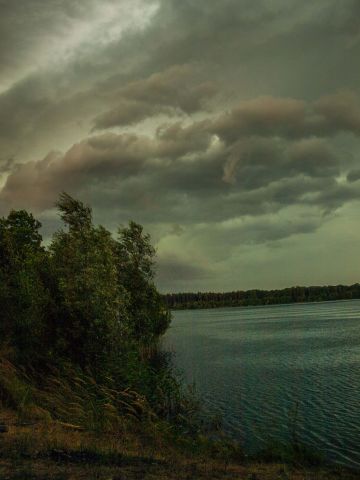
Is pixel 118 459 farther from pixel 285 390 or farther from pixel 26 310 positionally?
pixel 285 390

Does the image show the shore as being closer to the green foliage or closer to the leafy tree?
the green foliage

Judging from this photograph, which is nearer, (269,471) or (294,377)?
(269,471)

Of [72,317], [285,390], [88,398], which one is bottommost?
[285,390]

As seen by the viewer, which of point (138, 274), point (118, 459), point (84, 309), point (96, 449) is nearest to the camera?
point (118, 459)

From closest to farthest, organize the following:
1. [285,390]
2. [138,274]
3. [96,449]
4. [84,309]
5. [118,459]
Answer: [118,459] → [96,449] → [84,309] → [285,390] → [138,274]

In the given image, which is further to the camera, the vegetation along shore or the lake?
the lake

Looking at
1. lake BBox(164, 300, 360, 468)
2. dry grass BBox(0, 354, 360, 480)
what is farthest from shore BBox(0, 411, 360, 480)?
lake BBox(164, 300, 360, 468)

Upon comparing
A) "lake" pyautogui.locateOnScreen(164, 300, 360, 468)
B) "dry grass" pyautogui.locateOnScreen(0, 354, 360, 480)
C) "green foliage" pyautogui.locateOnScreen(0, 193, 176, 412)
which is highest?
"green foliage" pyautogui.locateOnScreen(0, 193, 176, 412)

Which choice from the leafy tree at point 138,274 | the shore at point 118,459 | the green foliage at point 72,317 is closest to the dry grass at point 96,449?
the shore at point 118,459

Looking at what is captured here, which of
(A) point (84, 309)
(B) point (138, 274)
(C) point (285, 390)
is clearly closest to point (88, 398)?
(A) point (84, 309)

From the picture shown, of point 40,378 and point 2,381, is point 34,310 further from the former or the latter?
point 2,381

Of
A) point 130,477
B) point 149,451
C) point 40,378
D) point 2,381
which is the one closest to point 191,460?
point 149,451

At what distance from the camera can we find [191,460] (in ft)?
45.5

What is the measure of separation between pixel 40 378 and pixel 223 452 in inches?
504
